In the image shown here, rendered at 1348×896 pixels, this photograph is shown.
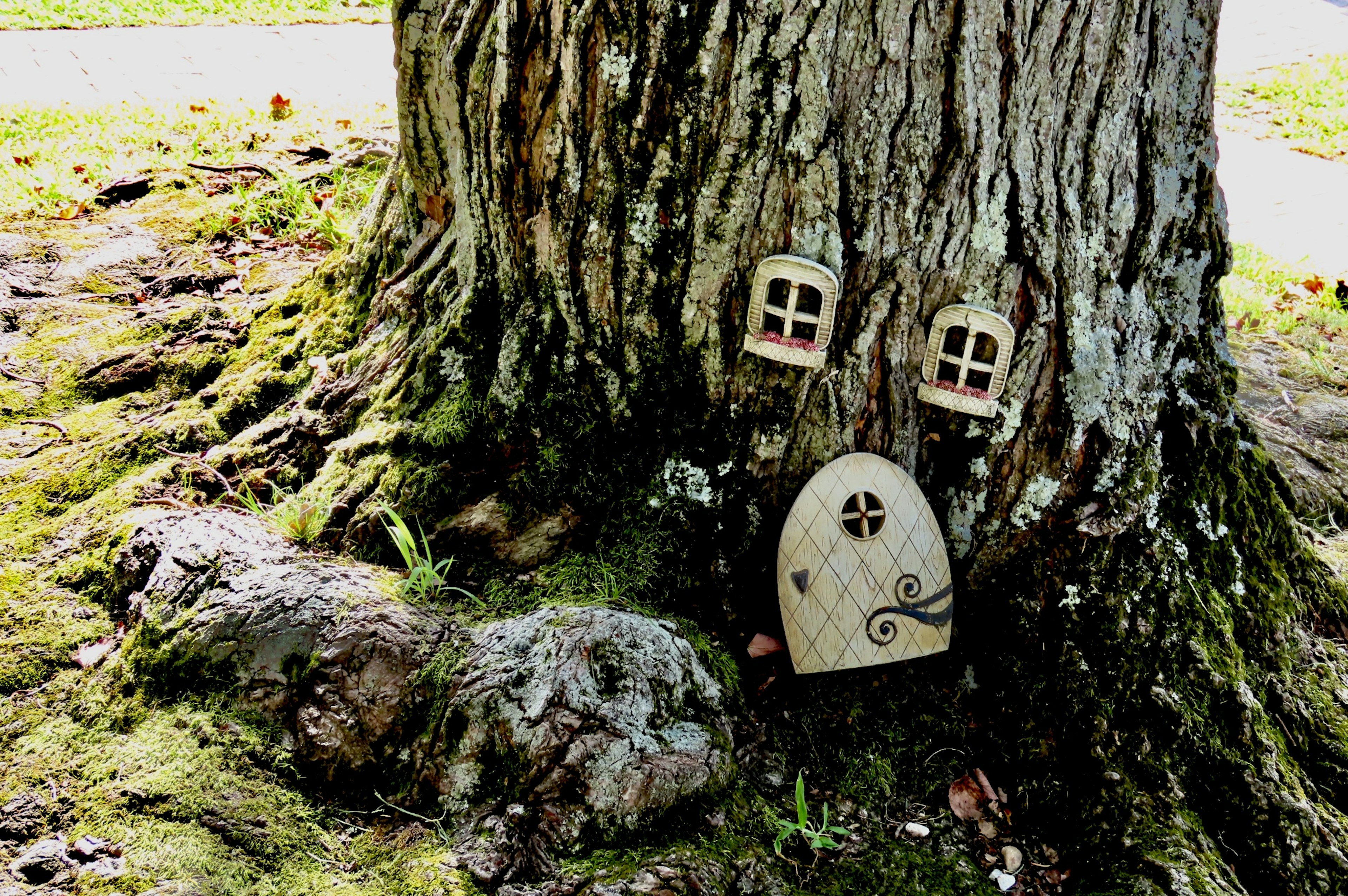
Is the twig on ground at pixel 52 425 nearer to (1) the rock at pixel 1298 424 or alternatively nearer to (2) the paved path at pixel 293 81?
(1) the rock at pixel 1298 424

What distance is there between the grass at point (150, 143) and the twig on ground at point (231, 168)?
5 cm

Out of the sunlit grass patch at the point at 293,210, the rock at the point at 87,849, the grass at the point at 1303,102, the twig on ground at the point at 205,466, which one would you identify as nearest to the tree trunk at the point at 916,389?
the twig on ground at the point at 205,466

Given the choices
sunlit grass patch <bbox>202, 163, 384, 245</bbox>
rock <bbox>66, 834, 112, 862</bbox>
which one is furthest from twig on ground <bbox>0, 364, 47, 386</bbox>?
rock <bbox>66, 834, 112, 862</bbox>

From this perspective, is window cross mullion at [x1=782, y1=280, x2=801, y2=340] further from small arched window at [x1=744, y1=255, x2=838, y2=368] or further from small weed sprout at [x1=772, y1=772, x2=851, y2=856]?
small weed sprout at [x1=772, y1=772, x2=851, y2=856]

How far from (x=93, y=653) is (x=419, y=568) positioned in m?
0.86

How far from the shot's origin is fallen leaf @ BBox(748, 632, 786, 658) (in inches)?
93.7

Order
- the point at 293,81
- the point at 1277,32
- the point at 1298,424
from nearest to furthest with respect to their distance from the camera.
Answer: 1. the point at 1298,424
2. the point at 293,81
3. the point at 1277,32

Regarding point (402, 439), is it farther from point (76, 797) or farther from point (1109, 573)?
point (1109, 573)

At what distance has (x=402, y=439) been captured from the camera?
98.9 inches

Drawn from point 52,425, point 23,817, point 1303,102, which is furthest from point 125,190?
point 1303,102

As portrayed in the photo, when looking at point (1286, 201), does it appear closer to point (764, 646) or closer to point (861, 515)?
point (861, 515)

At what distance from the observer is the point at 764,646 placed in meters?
2.39

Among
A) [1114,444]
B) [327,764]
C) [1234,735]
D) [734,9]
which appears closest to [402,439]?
[327,764]

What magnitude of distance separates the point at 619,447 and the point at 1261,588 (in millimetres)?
1658
